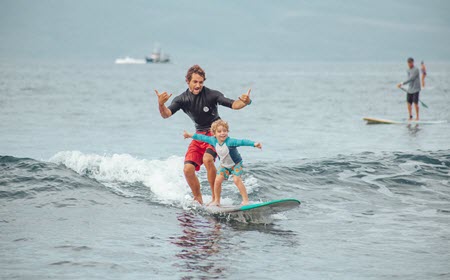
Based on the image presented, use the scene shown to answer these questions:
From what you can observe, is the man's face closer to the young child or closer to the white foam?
the young child

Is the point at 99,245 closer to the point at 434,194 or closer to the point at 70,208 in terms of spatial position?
the point at 70,208

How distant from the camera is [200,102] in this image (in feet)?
35.9

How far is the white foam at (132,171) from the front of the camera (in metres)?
13.3

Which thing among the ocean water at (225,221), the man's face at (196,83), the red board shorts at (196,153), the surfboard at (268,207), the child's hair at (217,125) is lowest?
the ocean water at (225,221)

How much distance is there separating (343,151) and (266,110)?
18098 millimetres

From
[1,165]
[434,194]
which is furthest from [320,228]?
[1,165]

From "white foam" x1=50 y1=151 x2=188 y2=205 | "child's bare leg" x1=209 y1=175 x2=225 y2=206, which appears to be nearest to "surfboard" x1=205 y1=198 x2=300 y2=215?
"child's bare leg" x1=209 y1=175 x2=225 y2=206

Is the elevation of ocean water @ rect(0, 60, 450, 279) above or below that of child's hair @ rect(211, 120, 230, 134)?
below

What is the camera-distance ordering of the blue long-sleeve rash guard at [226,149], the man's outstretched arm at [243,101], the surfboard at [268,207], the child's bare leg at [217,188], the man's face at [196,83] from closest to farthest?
the man's outstretched arm at [243,101] → the surfboard at [268,207] → the blue long-sleeve rash guard at [226,149] → the man's face at [196,83] → the child's bare leg at [217,188]

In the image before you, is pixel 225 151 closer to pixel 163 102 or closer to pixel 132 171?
pixel 163 102

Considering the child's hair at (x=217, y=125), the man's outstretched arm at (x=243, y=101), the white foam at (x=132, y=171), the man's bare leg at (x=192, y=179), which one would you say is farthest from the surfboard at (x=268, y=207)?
the white foam at (x=132, y=171)

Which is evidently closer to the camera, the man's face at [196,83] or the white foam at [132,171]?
the man's face at [196,83]

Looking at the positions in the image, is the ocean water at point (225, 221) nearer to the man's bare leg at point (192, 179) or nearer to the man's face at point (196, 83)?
the man's bare leg at point (192, 179)

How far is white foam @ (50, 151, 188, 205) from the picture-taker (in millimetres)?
13266
